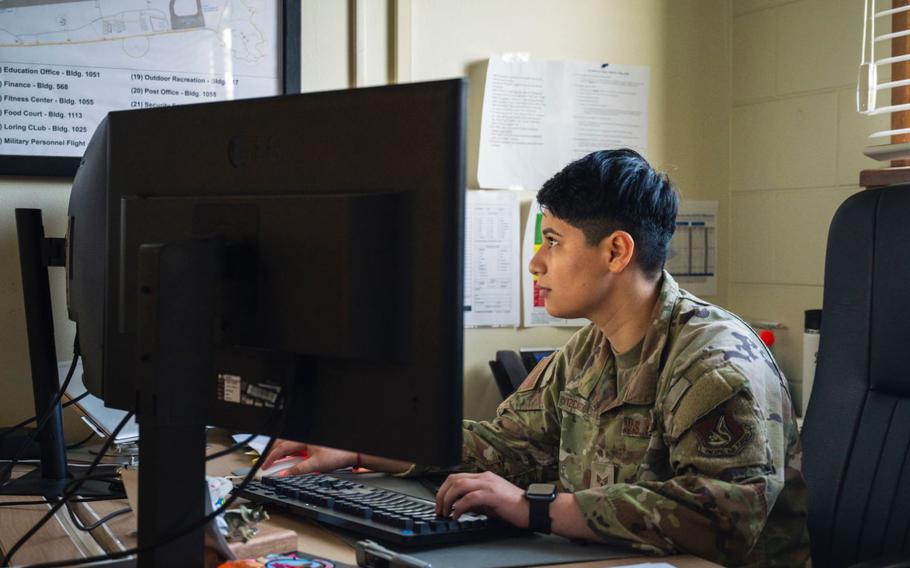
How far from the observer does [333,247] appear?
0.88 meters

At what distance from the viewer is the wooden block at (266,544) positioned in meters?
1.11

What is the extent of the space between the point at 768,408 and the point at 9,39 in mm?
1522

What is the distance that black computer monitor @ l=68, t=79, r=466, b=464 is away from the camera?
85 centimetres

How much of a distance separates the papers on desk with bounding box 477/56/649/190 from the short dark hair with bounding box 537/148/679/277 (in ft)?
2.26

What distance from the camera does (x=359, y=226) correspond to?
0.87m

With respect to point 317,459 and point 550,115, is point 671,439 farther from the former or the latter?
point 550,115

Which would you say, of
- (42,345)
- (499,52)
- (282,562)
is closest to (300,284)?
(282,562)

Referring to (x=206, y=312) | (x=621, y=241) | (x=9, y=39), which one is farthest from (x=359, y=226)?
(x=9, y=39)

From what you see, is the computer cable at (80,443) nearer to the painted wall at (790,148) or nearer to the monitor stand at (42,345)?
the monitor stand at (42,345)

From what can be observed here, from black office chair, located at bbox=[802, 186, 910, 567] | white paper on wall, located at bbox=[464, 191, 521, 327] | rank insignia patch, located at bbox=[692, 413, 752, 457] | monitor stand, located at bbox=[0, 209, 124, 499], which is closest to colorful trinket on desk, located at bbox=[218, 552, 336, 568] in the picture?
rank insignia patch, located at bbox=[692, 413, 752, 457]

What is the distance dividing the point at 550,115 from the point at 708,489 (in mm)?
1310

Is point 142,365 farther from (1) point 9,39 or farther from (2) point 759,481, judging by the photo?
(1) point 9,39

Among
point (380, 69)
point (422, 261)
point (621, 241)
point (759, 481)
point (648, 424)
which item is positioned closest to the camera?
point (422, 261)

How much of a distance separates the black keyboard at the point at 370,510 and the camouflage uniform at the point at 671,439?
0.16 meters
